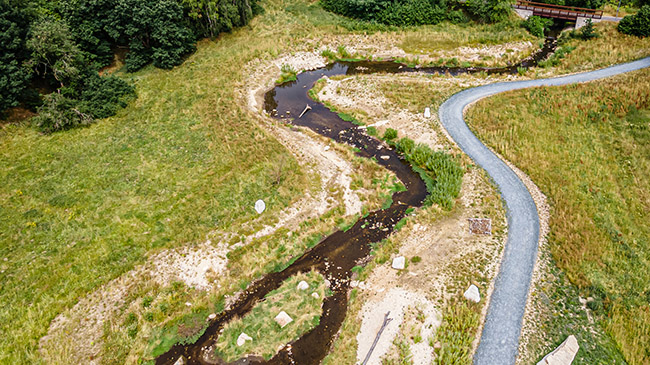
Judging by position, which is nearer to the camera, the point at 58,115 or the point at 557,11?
the point at 58,115

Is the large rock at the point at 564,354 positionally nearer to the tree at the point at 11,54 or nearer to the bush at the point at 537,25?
the tree at the point at 11,54

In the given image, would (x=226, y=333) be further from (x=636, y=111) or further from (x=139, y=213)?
(x=636, y=111)

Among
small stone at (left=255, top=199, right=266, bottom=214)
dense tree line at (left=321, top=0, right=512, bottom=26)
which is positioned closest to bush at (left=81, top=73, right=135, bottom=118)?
small stone at (left=255, top=199, right=266, bottom=214)

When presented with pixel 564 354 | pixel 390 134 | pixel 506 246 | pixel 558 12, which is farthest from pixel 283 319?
pixel 558 12

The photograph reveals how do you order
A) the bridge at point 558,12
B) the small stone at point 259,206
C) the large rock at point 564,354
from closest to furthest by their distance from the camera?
the large rock at point 564,354 → the small stone at point 259,206 → the bridge at point 558,12

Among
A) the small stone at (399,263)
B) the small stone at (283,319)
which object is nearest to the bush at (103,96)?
the small stone at (283,319)

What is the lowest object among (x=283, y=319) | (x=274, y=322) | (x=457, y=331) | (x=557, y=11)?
(x=274, y=322)

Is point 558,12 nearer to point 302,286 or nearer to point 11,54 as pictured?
point 302,286
